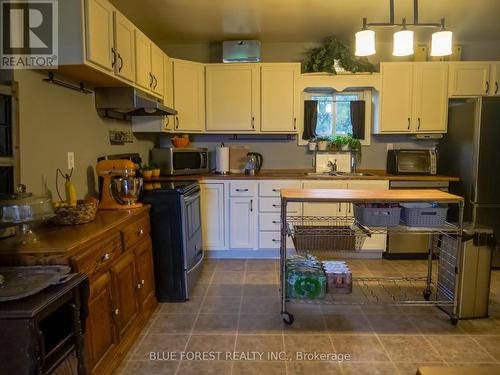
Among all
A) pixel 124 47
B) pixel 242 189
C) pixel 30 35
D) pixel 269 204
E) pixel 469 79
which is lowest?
pixel 269 204

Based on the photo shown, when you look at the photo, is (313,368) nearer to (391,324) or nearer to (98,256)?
(391,324)

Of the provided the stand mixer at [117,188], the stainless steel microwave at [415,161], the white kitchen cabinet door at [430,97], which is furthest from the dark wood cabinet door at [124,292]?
the white kitchen cabinet door at [430,97]

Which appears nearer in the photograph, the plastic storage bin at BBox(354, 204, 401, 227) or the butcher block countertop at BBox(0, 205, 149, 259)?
the butcher block countertop at BBox(0, 205, 149, 259)

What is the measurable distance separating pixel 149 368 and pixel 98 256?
2.43ft

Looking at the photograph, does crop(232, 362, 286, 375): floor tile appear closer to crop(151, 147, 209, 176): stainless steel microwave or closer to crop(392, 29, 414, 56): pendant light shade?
crop(392, 29, 414, 56): pendant light shade

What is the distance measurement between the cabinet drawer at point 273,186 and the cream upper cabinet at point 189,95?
103 cm

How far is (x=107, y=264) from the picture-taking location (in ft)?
6.21

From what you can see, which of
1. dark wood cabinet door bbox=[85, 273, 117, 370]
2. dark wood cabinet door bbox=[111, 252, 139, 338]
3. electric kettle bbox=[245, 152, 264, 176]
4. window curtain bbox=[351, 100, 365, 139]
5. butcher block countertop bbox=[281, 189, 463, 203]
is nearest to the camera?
dark wood cabinet door bbox=[85, 273, 117, 370]

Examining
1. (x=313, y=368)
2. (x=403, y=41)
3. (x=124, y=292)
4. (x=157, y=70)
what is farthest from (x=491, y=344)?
(x=157, y=70)

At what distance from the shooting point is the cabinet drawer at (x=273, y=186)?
3734mm

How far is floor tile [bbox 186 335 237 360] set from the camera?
2162 millimetres

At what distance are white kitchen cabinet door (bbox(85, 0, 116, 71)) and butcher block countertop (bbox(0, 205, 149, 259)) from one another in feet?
3.14

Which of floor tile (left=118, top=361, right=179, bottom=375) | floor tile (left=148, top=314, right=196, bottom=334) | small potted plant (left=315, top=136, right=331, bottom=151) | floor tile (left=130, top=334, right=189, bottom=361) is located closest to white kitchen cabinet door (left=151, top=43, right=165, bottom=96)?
small potted plant (left=315, top=136, right=331, bottom=151)

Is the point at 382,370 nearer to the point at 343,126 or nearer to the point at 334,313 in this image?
the point at 334,313
